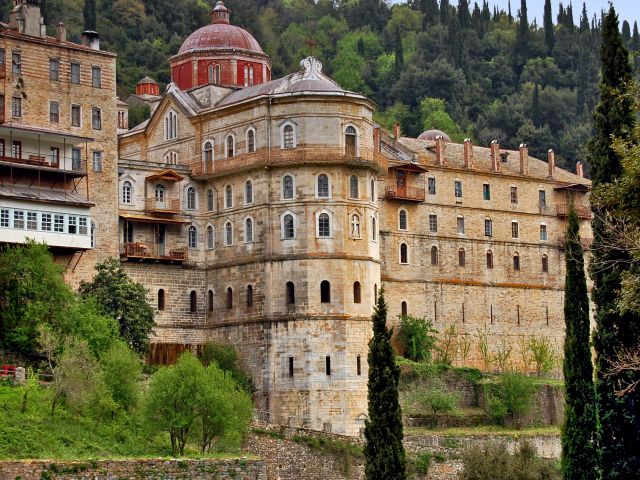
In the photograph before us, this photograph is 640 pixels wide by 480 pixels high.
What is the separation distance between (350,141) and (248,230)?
21.7ft

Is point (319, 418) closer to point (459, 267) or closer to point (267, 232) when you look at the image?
point (267, 232)

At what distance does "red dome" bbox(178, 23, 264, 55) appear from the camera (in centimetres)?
8794

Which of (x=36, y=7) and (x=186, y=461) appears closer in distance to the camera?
(x=186, y=461)

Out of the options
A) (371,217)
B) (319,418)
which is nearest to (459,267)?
(371,217)

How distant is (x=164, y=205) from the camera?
78125 mm

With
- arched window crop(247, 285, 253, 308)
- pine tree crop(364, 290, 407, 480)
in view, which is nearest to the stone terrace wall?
pine tree crop(364, 290, 407, 480)

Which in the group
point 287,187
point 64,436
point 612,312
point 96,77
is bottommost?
point 64,436

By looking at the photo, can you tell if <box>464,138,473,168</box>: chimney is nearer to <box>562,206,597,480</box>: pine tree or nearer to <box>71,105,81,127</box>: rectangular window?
<box>71,105,81,127</box>: rectangular window

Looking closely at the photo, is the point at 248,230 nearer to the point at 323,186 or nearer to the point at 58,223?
the point at 323,186

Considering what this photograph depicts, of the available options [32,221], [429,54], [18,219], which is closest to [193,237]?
[32,221]

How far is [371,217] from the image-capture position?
75.6 m

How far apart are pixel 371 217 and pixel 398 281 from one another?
36.5 feet

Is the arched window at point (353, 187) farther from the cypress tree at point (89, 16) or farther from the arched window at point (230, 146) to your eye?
the cypress tree at point (89, 16)

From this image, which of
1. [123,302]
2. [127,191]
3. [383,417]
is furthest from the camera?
[127,191]
